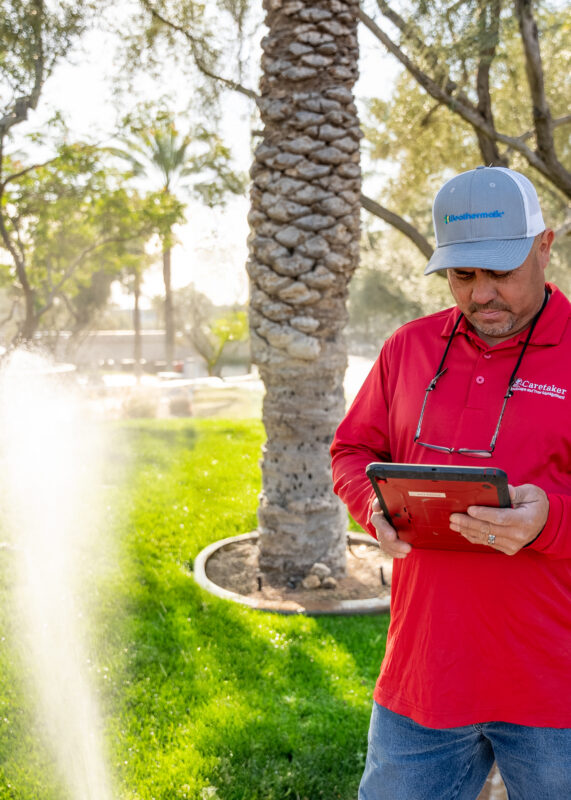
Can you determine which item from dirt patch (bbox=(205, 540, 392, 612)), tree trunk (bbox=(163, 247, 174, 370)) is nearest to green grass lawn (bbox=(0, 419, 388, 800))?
dirt patch (bbox=(205, 540, 392, 612))

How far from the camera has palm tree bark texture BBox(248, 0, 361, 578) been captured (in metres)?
5.21

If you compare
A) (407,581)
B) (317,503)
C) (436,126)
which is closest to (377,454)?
(407,581)

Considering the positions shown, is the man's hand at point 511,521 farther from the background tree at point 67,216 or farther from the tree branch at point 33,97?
the background tree at point 67,216

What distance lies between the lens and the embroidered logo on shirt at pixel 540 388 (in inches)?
73.4

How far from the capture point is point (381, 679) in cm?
208

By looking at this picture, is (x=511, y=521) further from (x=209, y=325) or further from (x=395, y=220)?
(x=209, y=325)

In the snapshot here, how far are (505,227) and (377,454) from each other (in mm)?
753

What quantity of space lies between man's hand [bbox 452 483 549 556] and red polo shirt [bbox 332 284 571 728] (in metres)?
0.04

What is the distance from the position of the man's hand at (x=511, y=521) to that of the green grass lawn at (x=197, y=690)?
202cm

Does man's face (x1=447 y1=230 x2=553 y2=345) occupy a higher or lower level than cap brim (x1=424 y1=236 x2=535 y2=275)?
lower

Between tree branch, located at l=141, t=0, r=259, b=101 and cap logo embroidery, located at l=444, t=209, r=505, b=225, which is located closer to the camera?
cap logo embroidery, located at l=444, t=209, r=505, b=225

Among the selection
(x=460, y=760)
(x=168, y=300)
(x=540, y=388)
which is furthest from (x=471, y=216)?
(x=168, y=300)

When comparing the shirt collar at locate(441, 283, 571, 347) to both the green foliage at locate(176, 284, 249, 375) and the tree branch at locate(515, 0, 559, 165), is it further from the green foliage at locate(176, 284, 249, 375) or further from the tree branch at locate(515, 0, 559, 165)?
the green foliage at locate(176, 284, 249, 375)

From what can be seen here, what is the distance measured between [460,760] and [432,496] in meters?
0.75
